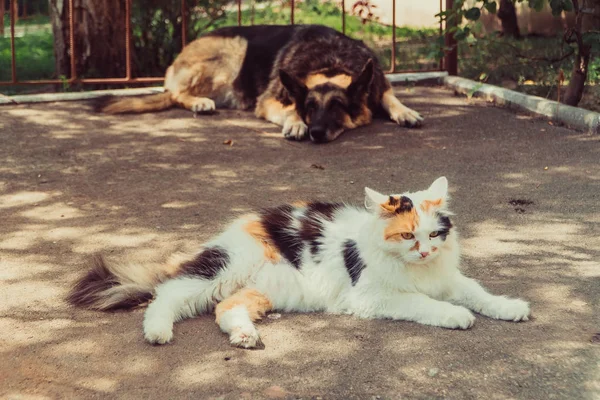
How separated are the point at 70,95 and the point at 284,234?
469 centimetres

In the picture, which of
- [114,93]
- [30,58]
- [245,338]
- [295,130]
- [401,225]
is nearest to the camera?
[245,338]

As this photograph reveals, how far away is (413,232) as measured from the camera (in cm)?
336

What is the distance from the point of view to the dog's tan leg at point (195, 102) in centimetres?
759

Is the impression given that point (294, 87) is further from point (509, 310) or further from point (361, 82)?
point (509, 310)

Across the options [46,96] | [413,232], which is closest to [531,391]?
[413,232]

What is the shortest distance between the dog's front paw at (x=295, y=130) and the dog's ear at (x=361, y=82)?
54cm

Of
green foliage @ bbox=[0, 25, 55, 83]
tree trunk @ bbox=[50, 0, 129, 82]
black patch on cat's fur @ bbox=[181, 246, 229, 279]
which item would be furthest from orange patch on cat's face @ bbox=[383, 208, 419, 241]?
green foliage @ bbox=[0, 25, 55, 83]

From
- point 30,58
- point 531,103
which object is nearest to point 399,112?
point 531,103

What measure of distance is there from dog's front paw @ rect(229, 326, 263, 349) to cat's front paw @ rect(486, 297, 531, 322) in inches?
38.7

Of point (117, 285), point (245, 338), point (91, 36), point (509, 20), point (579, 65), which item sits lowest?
point (245, 338)

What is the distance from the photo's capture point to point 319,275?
12.0ft

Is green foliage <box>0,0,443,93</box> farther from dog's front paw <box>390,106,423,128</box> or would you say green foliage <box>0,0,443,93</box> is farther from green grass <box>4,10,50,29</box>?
green grass <box>4,10,50,29</box>

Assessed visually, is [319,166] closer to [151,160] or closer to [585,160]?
[151,160]

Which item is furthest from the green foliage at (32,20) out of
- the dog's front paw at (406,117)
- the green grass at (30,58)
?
the dog's front paw at (406,117)
